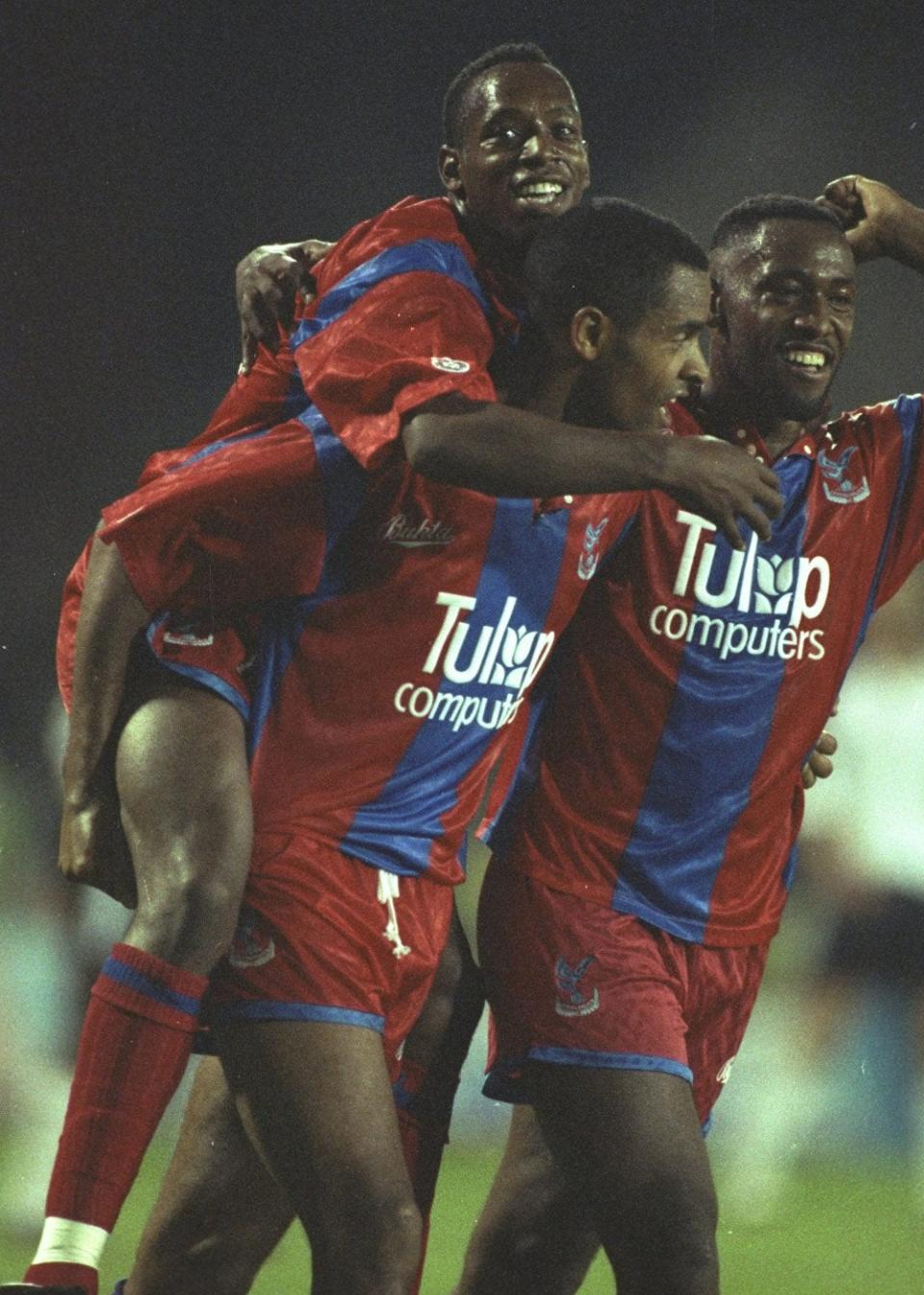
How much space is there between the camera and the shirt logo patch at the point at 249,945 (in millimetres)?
2344

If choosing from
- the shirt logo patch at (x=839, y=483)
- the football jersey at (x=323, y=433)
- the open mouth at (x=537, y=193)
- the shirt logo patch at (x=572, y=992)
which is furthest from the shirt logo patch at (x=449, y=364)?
the shirt logo patch at (x=572, y=992)

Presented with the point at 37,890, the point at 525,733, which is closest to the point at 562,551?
the point at 525,733

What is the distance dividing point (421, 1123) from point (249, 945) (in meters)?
0.42

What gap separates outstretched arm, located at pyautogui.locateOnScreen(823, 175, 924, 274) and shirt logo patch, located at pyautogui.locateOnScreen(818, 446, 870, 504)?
343 millimetres

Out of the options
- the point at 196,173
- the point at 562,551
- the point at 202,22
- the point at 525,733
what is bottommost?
the point at 525,733

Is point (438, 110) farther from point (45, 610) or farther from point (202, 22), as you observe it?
point (45, 610)

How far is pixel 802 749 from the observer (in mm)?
2824

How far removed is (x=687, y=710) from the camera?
2.74 m

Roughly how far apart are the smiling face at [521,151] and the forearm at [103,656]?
0.72 metres

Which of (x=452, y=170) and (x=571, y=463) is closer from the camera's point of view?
(x=571, y=463)

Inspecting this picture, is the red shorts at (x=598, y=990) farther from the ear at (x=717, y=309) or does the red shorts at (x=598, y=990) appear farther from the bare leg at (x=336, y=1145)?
the ear at (x=717, y=309)

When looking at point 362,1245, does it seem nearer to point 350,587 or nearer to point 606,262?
point 350,587

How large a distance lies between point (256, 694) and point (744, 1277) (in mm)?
1875

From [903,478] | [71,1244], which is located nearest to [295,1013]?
[71,1244]
